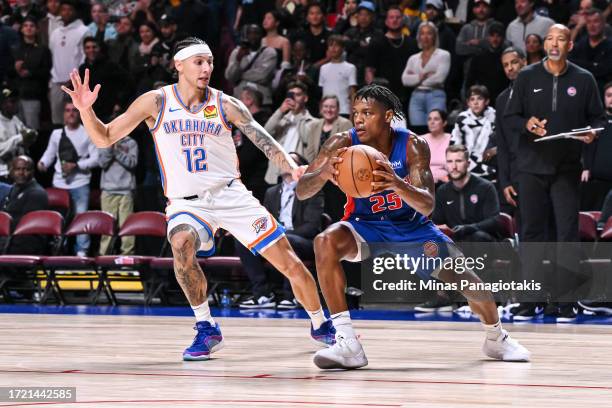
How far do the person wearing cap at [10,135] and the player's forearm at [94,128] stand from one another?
7804 mm

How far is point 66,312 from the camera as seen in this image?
11055 millimetres

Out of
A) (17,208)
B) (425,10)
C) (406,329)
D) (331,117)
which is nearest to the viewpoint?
(406,329)

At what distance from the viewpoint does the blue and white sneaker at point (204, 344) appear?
6314 millimetres

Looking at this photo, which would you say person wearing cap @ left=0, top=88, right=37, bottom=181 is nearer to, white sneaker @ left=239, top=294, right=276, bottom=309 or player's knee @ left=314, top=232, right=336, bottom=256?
white sneaker @ left=239, top=294, right=276, bottom=309

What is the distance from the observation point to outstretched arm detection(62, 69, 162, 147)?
251 inches

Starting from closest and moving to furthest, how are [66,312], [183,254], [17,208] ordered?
1. [183,254]
2. [66,312]
3. [17,208]

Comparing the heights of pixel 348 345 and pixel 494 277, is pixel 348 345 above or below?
above

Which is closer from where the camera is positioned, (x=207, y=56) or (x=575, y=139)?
(x=207, y=56)

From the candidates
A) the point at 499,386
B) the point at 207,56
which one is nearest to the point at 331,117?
the point at 207,56

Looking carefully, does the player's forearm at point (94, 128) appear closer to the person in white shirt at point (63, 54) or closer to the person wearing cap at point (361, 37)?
the person wearing cap at point (361, 37)

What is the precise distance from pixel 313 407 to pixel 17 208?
9359mm

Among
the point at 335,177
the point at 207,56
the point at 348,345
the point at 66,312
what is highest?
the point at 207,56

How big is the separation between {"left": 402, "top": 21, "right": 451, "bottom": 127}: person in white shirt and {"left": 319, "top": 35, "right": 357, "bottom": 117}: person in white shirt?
0.69m

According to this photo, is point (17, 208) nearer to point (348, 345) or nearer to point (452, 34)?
point (452, 34)
